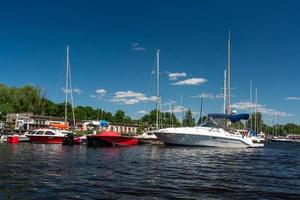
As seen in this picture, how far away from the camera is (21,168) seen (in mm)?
25141

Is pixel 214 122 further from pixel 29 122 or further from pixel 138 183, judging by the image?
pixel 29 122

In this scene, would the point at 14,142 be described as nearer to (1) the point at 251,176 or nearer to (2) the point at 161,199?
(1) the point at 251,176

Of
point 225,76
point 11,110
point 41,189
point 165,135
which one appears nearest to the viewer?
point 41,189

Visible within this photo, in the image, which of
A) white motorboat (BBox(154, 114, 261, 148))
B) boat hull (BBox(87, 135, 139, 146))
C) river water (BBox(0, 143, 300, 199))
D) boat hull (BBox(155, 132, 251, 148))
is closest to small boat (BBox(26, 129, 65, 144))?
boat hull (BBox(87, 135, 139, 146))

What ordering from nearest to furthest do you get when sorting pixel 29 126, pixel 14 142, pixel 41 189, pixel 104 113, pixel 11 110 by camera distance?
1. pixel 41 189
2. pixel 14 142
3. pixel 29 126
4. pixel 11 110
5. pixel 104 113

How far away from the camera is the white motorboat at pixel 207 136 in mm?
58625

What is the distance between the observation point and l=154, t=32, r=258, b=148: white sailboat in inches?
2309


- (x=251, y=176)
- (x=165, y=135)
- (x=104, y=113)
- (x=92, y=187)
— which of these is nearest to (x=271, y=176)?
(x=251, y=176)

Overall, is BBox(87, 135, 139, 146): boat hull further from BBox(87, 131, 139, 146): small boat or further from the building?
the building

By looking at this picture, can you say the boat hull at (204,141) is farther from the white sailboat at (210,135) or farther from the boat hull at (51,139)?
the boat hull at (51,139)

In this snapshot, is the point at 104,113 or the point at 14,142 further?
the point at 104,113

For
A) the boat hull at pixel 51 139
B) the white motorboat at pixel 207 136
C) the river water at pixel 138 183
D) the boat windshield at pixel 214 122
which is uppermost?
the boat windshield at pixel 214 122

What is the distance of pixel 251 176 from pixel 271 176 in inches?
55.8

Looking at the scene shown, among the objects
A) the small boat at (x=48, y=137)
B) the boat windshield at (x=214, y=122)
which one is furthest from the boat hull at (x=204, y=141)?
the small boat at (x=48, y=137)
